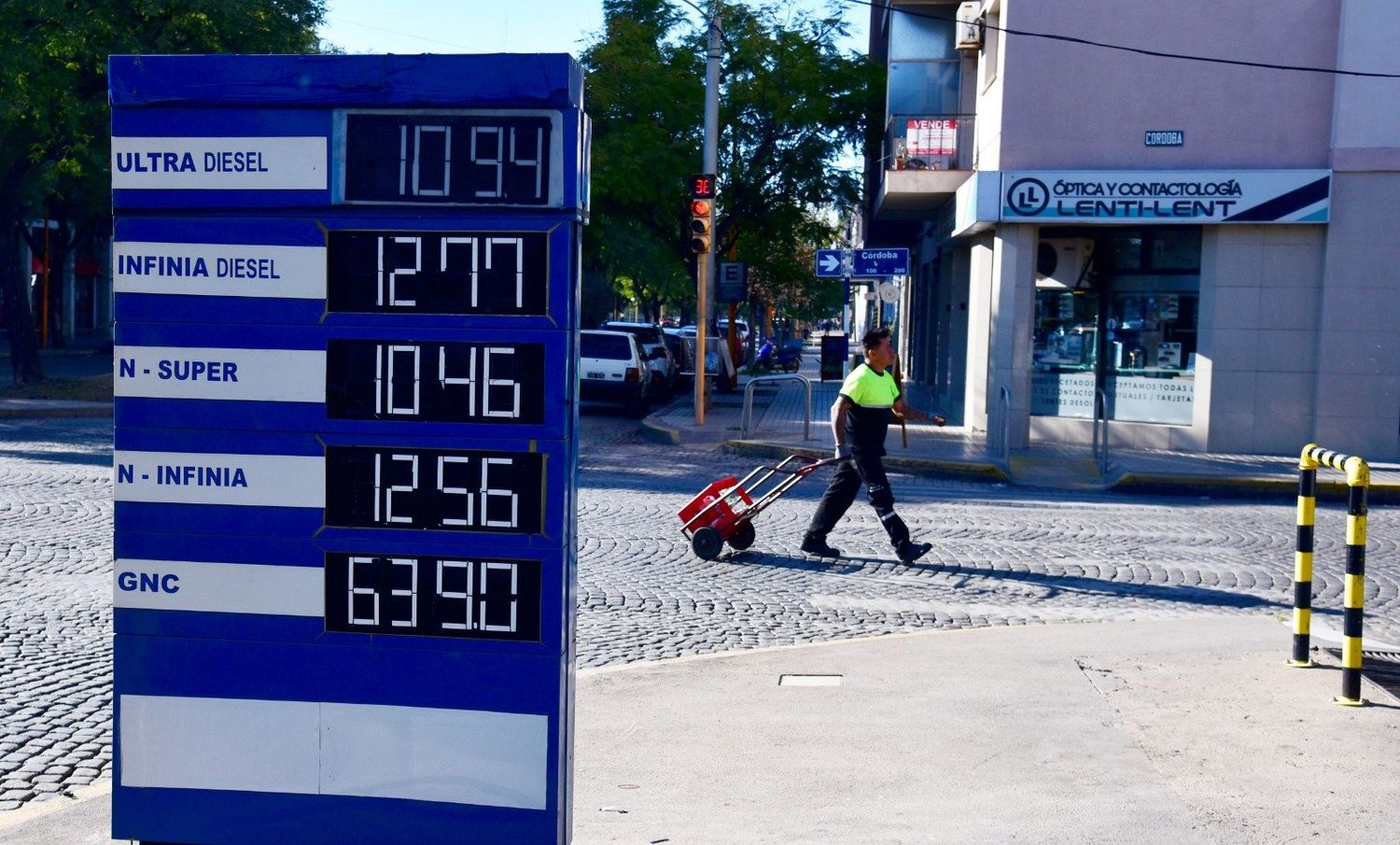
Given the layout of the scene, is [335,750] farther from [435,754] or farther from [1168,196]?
[1168,196]

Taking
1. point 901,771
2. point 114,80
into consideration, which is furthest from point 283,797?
point 901,771

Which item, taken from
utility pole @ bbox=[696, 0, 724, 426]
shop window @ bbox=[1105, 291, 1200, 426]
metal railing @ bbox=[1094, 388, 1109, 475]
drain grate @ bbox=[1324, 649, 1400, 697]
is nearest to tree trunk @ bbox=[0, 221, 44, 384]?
utility pole @ bbox=[696, 0, 724, 426]

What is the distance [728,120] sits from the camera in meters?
33.6

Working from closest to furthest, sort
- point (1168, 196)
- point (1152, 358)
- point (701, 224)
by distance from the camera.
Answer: point (1168, 196)
point (1152, 358)
point (701, 224)

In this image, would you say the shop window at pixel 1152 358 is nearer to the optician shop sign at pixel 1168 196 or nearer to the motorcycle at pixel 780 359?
the optician shop sign at pixel 1168 196

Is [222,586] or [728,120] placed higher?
[728,120]

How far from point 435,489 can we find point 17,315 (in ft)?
86.3

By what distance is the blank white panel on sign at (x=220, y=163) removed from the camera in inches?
158

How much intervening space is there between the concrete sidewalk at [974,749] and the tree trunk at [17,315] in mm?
23057

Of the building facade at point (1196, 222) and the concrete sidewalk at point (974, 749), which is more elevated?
the building facade at point (1196, 222)

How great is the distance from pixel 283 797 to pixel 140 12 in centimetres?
2363

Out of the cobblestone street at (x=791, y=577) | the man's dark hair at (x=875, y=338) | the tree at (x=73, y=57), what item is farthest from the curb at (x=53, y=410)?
the man's dark hair at (x=875, y=338)

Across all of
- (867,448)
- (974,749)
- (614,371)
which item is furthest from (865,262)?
(974,749)

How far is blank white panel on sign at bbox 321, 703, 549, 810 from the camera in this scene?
13.3 feet
